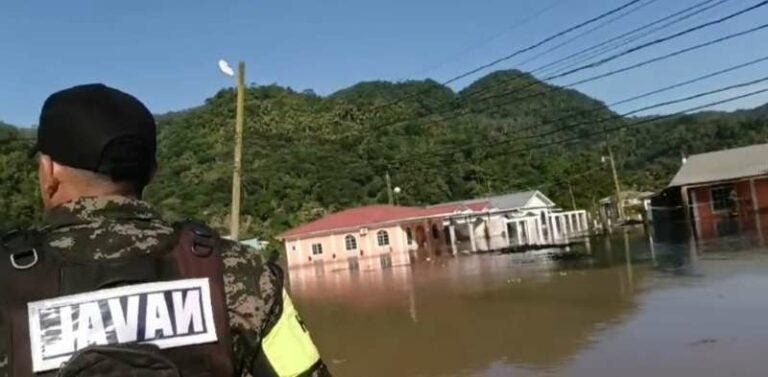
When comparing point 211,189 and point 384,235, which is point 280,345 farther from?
point 211,189

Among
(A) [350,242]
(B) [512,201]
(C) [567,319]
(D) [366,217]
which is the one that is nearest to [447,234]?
(B) [512,201]

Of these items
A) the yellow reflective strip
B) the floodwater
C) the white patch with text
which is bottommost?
the floodwater

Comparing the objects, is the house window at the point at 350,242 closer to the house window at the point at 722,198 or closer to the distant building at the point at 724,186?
the distant building at the point at 724,186

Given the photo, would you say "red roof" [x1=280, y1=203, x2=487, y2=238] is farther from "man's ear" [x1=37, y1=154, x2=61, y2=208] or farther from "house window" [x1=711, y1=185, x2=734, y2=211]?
"man's ear" [x1=37, y1=154, x2=61, y2=208]

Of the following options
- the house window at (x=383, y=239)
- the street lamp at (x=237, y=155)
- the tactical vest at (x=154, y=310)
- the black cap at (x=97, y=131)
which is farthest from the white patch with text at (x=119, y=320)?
the house window at (x=383, y=239)

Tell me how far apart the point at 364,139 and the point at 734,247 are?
35.0 m

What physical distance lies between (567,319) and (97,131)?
39.2ft

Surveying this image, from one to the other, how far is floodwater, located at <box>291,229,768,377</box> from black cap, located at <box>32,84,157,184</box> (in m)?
7.64

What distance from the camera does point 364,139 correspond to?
179ft

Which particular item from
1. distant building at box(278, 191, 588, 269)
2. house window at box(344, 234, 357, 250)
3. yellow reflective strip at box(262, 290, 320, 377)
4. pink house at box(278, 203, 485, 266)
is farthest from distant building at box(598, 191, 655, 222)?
yellow reflective strip at box(262, 290, 320, 377)

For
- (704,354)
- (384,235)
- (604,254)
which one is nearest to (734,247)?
(604,254)

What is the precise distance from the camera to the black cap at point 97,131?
1399 millimetres

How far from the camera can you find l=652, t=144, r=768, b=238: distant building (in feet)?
129

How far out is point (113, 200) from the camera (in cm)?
143
